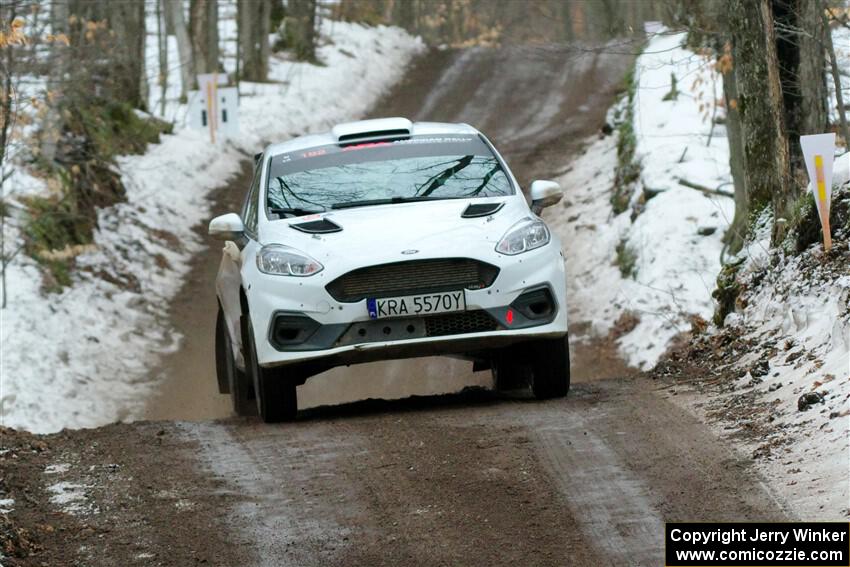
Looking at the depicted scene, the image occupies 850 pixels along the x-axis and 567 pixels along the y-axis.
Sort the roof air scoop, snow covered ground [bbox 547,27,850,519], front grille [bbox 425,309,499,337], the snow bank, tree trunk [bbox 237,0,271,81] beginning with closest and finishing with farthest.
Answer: the snow bank < snow covered ground [bbox 547,27,850,519] < front grille [bbox 425,309,499,337] < the roof air scoop < tree trunk [bbox 237,0,271,81]

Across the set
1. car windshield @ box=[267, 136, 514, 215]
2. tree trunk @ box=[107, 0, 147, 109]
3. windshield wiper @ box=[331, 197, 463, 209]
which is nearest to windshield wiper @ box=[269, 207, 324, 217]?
car windshield @ box=[267, 136, 514, 215]

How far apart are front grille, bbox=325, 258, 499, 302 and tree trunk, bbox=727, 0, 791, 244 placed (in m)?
3.26

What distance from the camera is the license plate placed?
8.36 metres

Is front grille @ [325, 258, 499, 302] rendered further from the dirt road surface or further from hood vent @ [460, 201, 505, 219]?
the dirt road surface

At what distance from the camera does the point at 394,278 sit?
8.34 metres

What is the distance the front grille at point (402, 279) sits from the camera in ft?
27.3

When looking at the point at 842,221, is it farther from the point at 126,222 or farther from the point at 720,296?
the point at 126,222

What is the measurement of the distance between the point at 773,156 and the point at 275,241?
451 cm

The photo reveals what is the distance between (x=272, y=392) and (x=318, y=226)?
1.10 metres

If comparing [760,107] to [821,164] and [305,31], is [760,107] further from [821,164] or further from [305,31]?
[305,31]

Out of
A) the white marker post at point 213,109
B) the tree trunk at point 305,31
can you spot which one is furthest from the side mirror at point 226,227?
the tree trunk at point 305,31

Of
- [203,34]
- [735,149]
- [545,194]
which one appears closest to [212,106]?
[203,34]

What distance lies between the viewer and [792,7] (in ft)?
36.6

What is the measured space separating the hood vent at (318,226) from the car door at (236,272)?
439 mm
